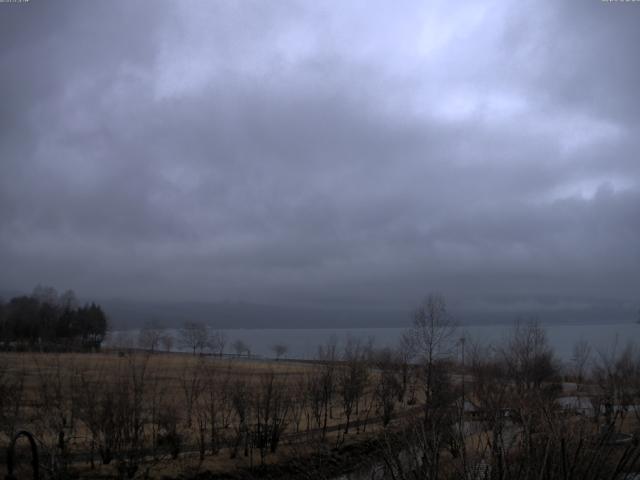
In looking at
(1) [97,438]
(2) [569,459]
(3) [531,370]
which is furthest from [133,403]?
(3) [531,370]

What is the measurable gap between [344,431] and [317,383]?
5551 mm

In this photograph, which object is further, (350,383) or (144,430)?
(350,383)

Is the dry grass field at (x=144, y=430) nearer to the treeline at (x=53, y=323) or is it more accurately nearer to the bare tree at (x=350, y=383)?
the bare tree at (x=350, y=383)

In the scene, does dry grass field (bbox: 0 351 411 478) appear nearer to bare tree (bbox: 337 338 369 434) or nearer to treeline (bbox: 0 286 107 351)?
bare tree (bbox: 337 338 369 434)

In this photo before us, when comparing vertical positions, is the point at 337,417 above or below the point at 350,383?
below

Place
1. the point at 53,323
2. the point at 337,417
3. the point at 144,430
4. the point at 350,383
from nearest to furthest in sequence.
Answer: the point at 144,430 < the point at 350,383 < the point at 337,417 < the point at 53,323

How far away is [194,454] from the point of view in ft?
127

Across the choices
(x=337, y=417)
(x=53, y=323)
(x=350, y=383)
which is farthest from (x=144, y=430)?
(x=53, y=323)

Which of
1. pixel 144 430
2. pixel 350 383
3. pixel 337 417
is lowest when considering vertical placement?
pixel 337 417

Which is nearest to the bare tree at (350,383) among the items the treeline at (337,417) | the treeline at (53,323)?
the treeline at (337,417)

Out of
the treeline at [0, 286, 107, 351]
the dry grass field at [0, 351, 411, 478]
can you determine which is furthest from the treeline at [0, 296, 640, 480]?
the treeline at [0, 286, 107, 351]

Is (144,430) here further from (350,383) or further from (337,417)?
(337,417)

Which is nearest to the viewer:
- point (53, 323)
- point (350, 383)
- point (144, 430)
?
point (144, 430)

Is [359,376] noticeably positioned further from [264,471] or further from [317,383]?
[264,471]
